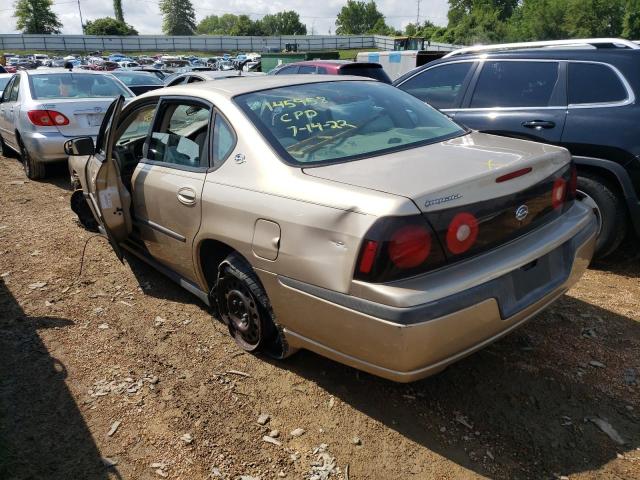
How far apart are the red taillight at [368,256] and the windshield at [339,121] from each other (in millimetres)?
708

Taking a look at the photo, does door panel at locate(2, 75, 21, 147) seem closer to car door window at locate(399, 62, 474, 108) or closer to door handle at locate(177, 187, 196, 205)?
door handle at locate(177, 187, 196, 205)

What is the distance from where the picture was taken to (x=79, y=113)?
22.4 ft

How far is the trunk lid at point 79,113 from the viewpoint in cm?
679

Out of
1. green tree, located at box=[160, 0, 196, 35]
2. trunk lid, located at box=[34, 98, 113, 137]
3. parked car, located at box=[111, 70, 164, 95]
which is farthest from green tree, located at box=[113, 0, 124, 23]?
trunk lid, located at box=[34, 98, 113, 137]

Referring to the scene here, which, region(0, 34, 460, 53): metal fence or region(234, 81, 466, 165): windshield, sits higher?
region(0, 34, 460, 53): metal fence

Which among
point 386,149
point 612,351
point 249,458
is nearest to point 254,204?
point 386,149

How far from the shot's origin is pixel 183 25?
121562mm

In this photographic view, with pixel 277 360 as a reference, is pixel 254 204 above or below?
above

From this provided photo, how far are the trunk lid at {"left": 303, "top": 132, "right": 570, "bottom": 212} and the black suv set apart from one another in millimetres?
1422

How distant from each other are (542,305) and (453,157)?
879 mm

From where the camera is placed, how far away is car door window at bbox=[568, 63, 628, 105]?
407 centimetres

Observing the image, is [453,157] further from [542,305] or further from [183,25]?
[183,25]

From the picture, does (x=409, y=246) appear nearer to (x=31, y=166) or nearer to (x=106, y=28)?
(x=31, y=166)

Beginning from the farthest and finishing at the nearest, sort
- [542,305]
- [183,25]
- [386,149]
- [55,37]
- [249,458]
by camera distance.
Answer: [183,25]
[55,37]
[386,149]
[542,305]
[249,458]
